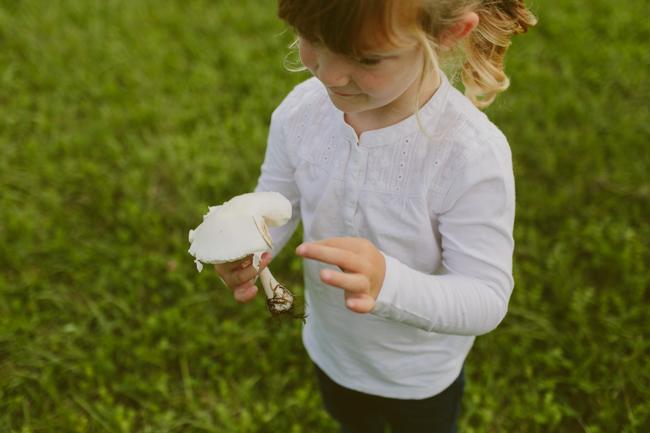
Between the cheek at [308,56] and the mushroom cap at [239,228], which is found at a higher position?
the cheek at [308,56]

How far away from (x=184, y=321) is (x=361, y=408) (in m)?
0.98

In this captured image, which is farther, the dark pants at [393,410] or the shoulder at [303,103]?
the dark pants at [393,410]

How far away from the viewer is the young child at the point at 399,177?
3.64ft

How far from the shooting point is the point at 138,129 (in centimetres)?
346

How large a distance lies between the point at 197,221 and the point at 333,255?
200 centimetres

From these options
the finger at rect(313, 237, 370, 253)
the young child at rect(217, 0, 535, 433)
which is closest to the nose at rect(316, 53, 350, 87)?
the young child at rect(217, 0, 535, 433)

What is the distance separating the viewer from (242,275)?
52.5 inches

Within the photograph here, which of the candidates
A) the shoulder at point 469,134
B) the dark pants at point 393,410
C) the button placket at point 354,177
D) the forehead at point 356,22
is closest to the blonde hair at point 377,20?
the forehead at point 356,22

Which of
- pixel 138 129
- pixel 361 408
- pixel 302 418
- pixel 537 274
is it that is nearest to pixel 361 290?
pixel 361 408

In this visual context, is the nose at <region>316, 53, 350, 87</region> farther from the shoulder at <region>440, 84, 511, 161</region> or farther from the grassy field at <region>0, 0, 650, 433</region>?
the grassy field at <region>0, 0, 650, 433</region>

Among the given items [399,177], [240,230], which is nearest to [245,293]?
[240,230]

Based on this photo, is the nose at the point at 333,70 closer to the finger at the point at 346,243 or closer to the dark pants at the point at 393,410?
the finger at the point at 346,243

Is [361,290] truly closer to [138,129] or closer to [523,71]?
[138,129]

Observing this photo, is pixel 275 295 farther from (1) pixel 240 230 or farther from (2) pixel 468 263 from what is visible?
(2) pixel 468 263
